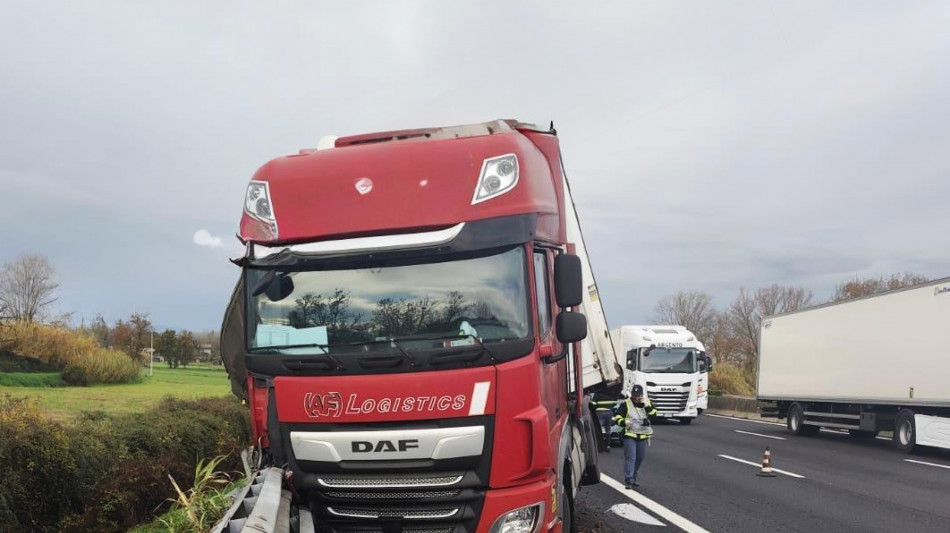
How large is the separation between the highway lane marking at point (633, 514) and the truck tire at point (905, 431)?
35.3ft

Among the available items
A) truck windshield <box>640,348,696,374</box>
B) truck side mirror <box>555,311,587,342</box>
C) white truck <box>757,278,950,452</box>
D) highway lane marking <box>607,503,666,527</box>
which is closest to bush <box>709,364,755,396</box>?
white truck <box>757,278,950,452</box>

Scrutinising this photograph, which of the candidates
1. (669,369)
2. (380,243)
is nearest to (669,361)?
(669,369)

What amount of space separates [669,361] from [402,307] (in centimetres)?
2014

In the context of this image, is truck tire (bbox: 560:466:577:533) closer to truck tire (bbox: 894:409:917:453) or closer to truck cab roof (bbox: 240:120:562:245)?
truck cab roof (bbox: 240:120:562:245)

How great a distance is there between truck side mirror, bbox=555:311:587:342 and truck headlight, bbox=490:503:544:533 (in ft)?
3.81

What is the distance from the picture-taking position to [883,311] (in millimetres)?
16859

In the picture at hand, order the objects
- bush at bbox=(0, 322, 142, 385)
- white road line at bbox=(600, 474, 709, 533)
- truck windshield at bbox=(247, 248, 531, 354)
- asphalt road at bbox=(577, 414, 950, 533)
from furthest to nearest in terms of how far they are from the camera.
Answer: bush at bbox=(0, 322, 142, 385)
asphalt road at bbox=(577, 414, 950, 533)
white road line at bbox=(600, 474, 709, 533)
truck windshield at bbox=(247, 248, 531, 354)

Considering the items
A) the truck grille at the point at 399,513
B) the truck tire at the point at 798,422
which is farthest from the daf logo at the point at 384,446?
the truck tire at the point at 798,422

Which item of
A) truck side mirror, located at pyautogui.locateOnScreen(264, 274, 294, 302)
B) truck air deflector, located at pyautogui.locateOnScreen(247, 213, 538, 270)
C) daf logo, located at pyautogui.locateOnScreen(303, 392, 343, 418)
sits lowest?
daf logo, located at pyautogui.locateOnScreen(303, 392, 343, 418)

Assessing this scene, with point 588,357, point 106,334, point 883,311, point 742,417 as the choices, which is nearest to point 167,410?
point 588,357

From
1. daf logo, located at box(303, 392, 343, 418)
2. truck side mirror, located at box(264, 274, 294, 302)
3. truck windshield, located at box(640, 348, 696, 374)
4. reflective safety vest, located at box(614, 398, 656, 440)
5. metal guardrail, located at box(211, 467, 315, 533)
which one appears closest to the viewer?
metal guardrail, located at box(211, 467, 315, 533)

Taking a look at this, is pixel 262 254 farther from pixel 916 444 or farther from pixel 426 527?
pixel 916 444

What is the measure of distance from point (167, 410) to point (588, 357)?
6831 mm

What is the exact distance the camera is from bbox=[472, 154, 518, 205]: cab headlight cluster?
15.3ft
